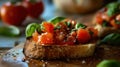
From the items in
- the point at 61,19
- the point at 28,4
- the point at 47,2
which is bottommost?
the point at 61,19

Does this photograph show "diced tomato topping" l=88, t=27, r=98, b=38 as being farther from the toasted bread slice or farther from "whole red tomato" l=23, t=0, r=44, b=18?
"whole red tomato" l=23, t=0, r=44, b=18

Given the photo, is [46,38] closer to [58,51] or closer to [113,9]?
[58,51]

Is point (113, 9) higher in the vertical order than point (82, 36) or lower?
higher

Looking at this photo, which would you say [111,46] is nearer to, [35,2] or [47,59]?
[47,59]

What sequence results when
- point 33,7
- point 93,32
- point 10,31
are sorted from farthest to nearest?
1. point 33,7
2. point 10,31
3. point 93,32

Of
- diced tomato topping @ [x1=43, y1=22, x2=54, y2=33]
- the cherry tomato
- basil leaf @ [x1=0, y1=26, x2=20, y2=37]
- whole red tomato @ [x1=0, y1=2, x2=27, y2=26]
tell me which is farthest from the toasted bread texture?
whole red tomato @ [x1=0, y1=2, x2=27, y2=26]

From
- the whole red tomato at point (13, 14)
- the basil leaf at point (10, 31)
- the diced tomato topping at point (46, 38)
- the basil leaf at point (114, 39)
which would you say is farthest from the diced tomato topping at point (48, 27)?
the whole red tomato at point (13, 14)

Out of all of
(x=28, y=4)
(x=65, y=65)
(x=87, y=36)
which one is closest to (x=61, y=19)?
(x=87, y=36)

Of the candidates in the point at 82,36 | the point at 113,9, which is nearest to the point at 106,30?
the point at 113,9
